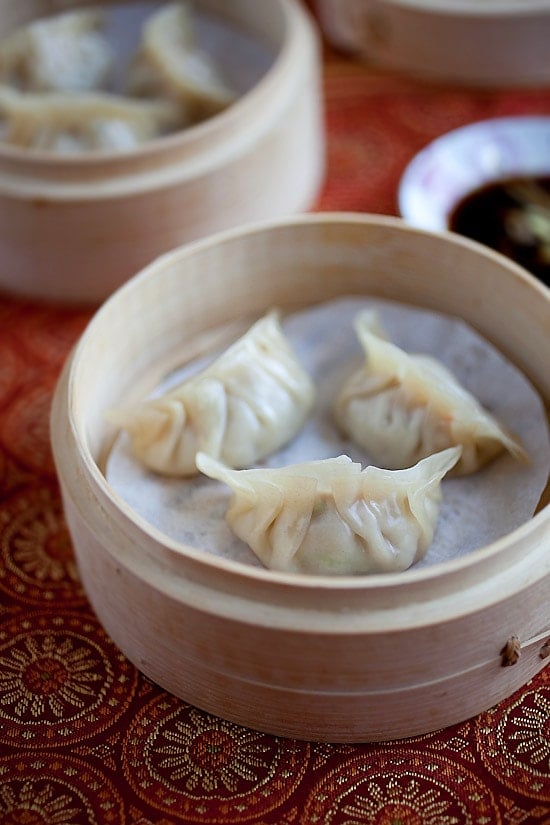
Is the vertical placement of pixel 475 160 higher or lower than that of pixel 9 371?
higher

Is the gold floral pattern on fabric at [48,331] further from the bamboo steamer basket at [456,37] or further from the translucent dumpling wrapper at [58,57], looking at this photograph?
A: the bamboo steamer basket at [456,37]

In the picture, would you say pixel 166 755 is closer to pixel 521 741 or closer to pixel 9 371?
pixel 521 741

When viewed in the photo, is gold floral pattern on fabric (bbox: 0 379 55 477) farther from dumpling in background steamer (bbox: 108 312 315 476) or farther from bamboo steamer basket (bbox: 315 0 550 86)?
bamboo steamer basket (bbox: 315 0 550 86)

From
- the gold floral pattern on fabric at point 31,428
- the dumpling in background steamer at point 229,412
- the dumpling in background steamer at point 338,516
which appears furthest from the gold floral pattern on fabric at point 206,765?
the gold floral pattern on fabric at point 31,428

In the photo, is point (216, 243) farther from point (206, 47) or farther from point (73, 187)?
point (206, 47)

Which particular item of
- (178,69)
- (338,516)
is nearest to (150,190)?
(178,69)
